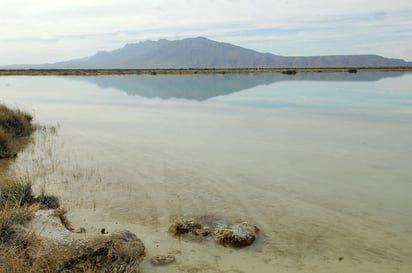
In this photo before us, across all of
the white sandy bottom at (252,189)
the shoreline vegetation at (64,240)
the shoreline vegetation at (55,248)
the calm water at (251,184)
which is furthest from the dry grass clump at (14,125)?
the shoreline vegetation at (55,248)

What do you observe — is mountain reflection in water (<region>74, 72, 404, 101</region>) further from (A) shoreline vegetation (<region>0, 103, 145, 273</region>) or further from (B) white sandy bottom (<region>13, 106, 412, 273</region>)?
(A) shoreline vegetation (<region>0, 103, 145, 273</region>)

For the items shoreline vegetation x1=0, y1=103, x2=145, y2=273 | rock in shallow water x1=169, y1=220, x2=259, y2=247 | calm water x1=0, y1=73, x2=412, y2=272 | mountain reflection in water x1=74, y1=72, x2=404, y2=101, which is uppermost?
shoreline vegetation x1=0, y1=103, x2=145, y2=273

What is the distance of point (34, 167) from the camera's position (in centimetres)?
1055

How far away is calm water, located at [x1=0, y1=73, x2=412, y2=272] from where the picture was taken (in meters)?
6.11

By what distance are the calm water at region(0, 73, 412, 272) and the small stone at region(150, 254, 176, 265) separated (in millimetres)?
127

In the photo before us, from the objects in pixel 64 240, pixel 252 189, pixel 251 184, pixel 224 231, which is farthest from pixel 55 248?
pixel 251 184

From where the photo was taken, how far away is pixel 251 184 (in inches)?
361

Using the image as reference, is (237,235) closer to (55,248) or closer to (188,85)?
(55,248)

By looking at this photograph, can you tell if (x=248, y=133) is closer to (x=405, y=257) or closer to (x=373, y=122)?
(x=373, y=122)

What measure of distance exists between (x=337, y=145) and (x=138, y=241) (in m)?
8.71

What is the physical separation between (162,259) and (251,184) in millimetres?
3772

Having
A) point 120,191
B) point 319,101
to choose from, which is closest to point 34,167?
point 120,191

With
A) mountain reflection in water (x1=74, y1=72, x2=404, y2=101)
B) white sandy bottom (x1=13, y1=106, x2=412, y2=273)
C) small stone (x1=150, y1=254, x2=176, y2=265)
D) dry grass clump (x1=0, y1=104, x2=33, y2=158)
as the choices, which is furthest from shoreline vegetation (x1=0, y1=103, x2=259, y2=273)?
mountain reflection in water (x1=74, y1=72, x2=404, y2=101)

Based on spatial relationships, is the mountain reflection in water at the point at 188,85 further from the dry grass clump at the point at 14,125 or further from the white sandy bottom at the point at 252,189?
the white sandy bottom at the point at 252,189
